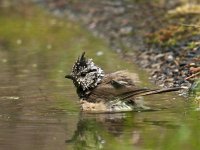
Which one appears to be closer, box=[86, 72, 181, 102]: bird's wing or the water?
the water

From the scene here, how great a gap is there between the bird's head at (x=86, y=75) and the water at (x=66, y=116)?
36 cm

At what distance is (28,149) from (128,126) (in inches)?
53.0

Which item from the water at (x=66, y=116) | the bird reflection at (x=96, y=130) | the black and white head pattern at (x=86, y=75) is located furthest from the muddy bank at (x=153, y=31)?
the bird reflection at (x=96, y=130)

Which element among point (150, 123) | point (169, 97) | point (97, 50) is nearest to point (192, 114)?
point (150, 123)

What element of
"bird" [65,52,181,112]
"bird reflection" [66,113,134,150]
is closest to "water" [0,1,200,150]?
"bird reflection" [66,113,134,150]

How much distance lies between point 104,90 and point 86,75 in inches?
12.3

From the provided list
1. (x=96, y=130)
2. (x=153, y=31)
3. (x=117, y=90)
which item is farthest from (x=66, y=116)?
(x=153, y=31)

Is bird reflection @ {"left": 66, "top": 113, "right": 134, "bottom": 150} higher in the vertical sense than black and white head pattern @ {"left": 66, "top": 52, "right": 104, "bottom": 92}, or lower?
lower

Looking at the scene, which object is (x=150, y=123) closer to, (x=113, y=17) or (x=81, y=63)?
(x=81, y=63)

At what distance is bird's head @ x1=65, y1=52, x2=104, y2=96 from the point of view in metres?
8.62

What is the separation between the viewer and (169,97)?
923 cm

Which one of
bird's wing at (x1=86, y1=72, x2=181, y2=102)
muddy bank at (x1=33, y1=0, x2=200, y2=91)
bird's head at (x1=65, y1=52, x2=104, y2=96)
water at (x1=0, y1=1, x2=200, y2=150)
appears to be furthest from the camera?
muddy bank at (x1=33, y1=0, x2=200, y2=91)

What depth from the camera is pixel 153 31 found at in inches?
620

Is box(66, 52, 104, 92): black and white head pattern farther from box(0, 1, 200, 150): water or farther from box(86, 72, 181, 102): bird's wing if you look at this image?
box(0, 1, 200, 150): water
